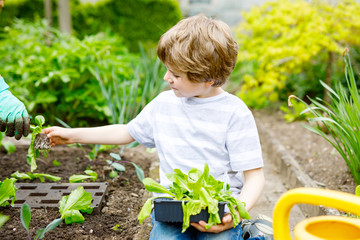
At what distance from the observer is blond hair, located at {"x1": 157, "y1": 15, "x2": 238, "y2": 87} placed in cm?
151

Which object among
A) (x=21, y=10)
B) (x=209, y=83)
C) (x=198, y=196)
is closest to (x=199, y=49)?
(x=209, y=83)

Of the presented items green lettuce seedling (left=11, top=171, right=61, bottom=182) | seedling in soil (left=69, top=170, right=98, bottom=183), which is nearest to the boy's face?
seedling in soil (left=69, top=170, right=98, bottom=183)

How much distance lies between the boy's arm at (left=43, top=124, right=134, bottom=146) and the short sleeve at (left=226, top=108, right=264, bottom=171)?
0.49m

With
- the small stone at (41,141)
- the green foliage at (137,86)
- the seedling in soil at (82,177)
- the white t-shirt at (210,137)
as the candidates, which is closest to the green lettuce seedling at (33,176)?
the seedling in soil at (82,177)

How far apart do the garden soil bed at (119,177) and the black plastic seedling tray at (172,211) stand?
1.60ft

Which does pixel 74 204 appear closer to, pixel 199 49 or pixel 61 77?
pixel 199 49

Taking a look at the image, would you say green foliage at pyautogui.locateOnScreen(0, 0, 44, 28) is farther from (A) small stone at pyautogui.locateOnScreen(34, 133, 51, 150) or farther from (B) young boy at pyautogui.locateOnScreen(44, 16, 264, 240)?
(B) young boy at pyautogui.locateOnScreen(44, 16, 264, 240)

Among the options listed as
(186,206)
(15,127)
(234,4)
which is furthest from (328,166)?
(234,4)

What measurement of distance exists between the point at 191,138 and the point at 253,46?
134 inches

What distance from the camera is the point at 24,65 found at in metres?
3.45

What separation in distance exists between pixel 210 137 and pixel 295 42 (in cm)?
299

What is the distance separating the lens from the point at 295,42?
4.25 meters

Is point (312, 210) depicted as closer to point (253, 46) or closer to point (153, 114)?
point (153, 114)

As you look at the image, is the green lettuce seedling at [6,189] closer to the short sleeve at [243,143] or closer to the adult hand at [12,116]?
the adult hand at [12,116]
